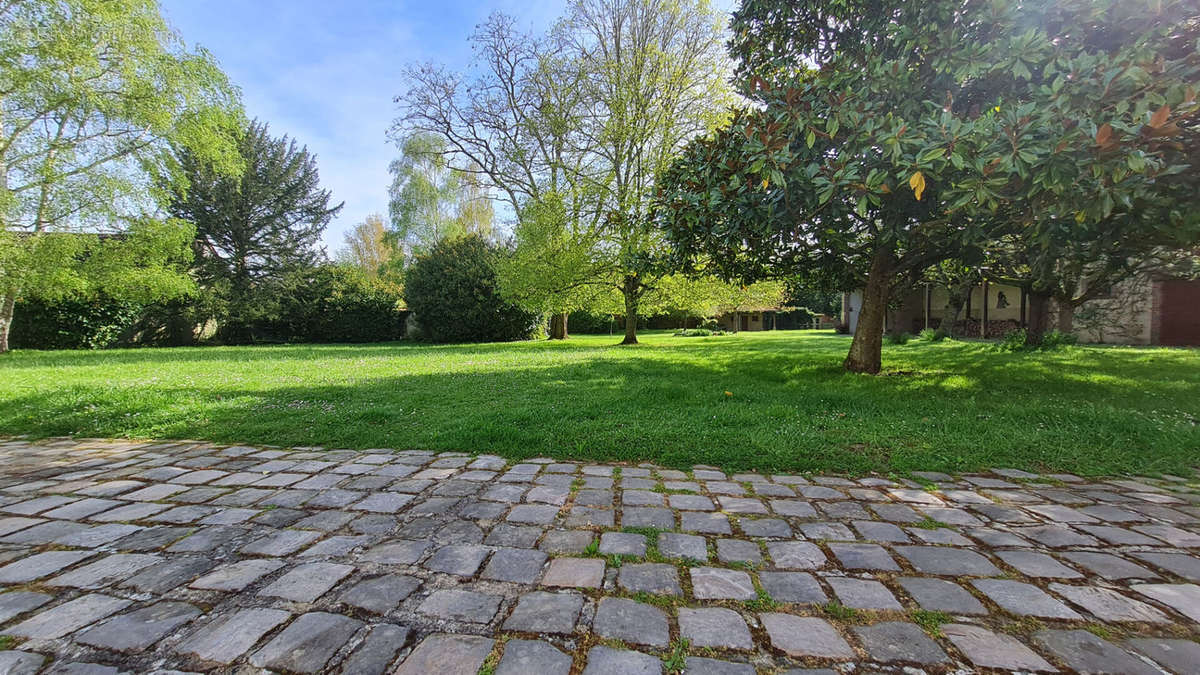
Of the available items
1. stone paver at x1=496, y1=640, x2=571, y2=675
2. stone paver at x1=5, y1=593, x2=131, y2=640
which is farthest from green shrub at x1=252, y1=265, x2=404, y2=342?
stone paver at x1=496, y1=640, x2=571, y2=675

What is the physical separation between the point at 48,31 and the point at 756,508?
57.6ft

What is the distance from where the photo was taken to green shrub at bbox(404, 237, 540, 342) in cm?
1803

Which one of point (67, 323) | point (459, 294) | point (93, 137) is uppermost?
point (93, 137)

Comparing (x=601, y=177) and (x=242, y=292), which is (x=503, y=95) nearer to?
(x=601, y=177)

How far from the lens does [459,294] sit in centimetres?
1800

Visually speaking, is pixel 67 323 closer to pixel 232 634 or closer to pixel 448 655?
pixel 232 634

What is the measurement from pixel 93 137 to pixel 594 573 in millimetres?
17540

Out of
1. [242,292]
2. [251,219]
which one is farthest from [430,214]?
[242,292]

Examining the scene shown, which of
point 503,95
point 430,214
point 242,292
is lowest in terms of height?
point 242,292

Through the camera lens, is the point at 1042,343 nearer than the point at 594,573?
No

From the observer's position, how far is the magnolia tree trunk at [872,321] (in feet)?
22.1

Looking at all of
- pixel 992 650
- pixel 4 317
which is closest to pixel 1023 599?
pixel 992 650

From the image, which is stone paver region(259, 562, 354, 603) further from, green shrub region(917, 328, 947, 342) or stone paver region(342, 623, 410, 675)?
green shrub region(917, 328, 947, 342)

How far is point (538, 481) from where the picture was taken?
9.64ft
